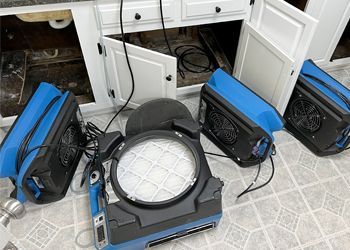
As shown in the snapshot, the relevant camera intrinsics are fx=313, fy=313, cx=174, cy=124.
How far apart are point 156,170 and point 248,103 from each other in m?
0.50

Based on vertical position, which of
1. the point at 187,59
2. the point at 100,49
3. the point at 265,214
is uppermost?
the point at 100,49

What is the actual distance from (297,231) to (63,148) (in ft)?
3.50

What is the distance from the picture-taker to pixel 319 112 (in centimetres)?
145

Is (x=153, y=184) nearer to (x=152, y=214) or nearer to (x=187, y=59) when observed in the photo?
(x=152, y=214)

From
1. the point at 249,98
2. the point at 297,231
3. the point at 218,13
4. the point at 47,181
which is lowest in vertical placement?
the point at 297,231

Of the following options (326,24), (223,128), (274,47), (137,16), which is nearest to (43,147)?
(137,16)

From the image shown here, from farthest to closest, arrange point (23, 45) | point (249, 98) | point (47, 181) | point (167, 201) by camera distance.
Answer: point (23, 45)
point (249, 98)
point (47, 181)
point (167, 201)

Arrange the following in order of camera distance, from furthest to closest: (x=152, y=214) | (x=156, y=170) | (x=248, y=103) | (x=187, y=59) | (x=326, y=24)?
(x=187, y=59) → (x=326, y=24) → (x=248, y=103) → (x=156, y=170) → (x=152, y=214)

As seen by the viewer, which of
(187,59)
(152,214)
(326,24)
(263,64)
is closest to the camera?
(152,214)

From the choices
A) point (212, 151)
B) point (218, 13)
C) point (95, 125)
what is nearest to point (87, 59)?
point (95, 125)

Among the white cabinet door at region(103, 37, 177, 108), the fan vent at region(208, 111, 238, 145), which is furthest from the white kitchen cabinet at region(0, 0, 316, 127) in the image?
the fan vent at region(208, 111, 238, 145)

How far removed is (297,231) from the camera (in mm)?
1344

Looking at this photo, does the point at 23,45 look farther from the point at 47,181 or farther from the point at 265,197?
Result: the point at 265,197

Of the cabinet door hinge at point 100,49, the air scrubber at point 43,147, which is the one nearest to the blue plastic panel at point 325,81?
the cabinet door hinge at point 100,49
